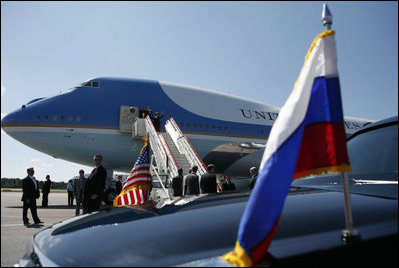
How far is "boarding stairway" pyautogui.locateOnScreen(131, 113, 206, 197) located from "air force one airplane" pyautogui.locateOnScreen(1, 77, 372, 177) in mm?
903

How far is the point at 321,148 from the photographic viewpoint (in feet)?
4.88

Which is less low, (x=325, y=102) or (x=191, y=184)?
(x=325, y=102)

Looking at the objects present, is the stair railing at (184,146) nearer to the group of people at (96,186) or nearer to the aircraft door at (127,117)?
the group of people at (96,186)

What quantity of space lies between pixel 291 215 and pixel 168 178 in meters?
9.55

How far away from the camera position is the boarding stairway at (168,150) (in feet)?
33.8

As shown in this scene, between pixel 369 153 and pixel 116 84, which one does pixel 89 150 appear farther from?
pixel 369 153

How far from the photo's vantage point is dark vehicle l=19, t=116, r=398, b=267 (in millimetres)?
1173

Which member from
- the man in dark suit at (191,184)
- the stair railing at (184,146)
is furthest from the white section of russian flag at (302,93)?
the stair railing at (184,146)

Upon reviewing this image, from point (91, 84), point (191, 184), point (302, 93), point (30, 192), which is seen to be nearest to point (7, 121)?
point (91, 84)

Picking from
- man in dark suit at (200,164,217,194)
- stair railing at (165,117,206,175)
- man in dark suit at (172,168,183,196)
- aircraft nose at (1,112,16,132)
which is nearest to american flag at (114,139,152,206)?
man in dark suit at (200,164,217,194)

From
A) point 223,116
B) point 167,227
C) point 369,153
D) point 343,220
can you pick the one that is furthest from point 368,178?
point 223,116

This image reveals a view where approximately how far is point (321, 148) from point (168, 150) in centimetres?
952

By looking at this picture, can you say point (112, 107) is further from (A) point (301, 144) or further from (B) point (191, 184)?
(A) point (301, 144)

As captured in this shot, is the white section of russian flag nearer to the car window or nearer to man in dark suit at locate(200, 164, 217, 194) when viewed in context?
the car window
